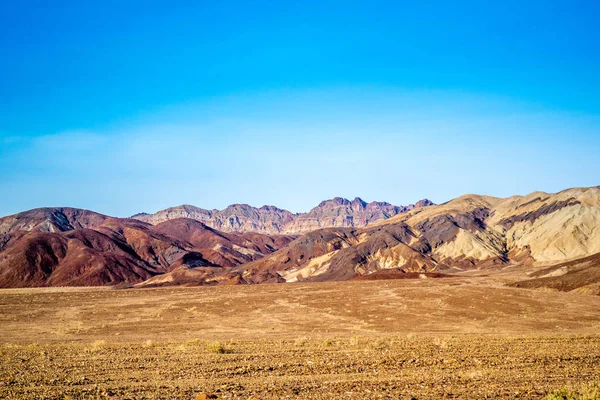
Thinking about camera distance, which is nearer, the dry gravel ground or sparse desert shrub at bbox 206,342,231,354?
the dry gravel ground

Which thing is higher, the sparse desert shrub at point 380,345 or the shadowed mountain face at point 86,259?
the shadowed mountain face at point 86,259

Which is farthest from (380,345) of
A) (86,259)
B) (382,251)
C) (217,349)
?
(86,259)

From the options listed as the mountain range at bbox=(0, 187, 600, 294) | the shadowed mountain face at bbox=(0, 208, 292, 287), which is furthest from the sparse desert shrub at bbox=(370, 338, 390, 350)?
the shadowed mountain face at bbox=(0, 208, 292, 287)

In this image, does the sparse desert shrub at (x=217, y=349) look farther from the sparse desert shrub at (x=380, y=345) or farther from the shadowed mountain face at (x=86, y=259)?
the shadowed mountain face at (x=86, y=259)

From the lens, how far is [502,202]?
170375mm

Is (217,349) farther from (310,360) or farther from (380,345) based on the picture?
(380,345)

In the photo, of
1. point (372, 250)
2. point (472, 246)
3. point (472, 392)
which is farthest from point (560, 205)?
point (472, 392)

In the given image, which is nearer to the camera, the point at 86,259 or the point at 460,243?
the point at 460,243

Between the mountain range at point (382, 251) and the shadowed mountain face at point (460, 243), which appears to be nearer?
the shadowed mountain face at point (460, 243)

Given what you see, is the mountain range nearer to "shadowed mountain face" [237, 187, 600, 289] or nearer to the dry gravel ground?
"shadowed mountain face" [237, 187, 600, 289]

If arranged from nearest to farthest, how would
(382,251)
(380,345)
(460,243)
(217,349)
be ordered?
(217,349) < (380,345) < (382,251) < (460,243)

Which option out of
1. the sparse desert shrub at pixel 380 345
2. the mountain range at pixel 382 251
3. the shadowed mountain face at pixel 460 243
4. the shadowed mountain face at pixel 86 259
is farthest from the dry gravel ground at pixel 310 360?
the shadowed mountain face at pixel 86 259

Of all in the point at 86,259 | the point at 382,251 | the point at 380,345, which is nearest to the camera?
the point at 380,345

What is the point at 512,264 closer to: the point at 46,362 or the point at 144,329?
the point at 144,329
